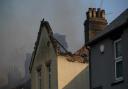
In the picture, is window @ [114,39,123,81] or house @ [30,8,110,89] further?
house @ [30,8,110,89]

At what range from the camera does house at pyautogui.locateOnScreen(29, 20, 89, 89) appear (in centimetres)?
3123

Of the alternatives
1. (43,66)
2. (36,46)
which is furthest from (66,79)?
(36,46)

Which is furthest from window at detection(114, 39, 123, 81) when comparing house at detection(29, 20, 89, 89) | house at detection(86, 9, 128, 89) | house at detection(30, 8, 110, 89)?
house at detection(29, 20, 89, 89)

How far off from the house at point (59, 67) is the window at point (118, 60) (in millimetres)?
8820

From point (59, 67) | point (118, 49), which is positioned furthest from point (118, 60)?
point (59, 67)

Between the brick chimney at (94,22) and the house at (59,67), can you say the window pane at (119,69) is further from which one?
the house at (59,67)

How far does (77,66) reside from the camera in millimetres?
32156

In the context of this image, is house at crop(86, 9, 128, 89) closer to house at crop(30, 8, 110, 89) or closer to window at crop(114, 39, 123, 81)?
window at crop(114, 39, 123, 81)

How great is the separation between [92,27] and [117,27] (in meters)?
8.86

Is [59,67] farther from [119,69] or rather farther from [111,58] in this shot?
[119,69]

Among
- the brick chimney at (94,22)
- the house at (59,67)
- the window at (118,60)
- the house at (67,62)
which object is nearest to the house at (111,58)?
the window at (118,60)

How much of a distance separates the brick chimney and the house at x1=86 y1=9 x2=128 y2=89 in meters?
5.49

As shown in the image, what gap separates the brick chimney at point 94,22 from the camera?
101 ft

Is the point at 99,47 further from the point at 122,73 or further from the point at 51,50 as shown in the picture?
the point at 51,50
